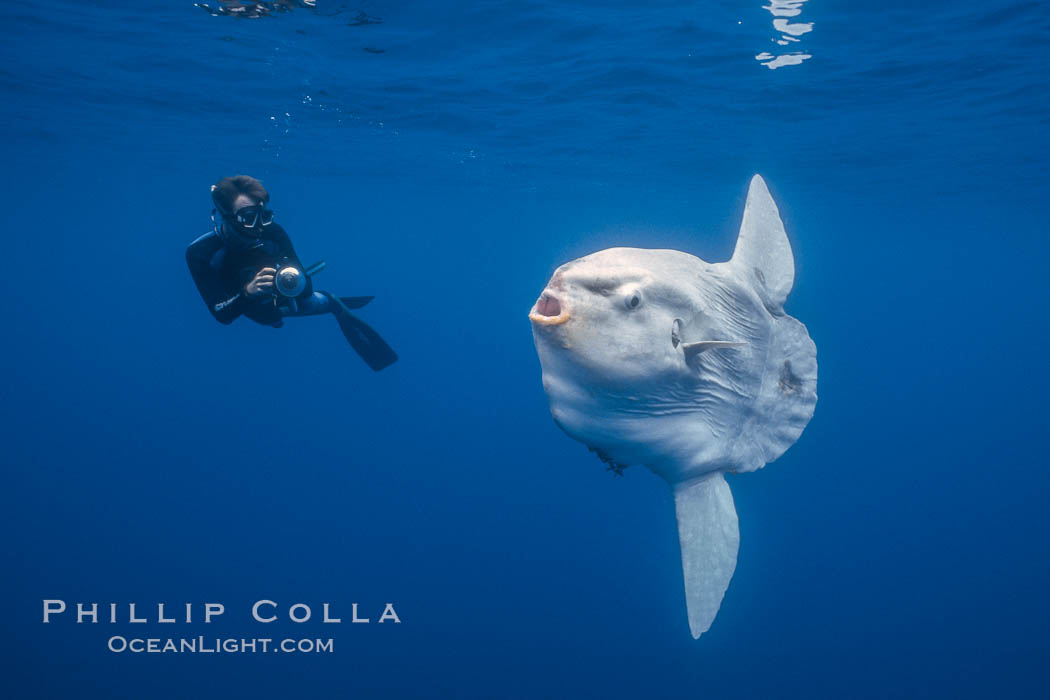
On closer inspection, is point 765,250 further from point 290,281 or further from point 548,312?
point 290,281

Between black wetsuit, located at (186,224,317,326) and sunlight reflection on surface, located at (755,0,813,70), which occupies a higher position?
sunlight reflection on surface, located at (755,0,813,70)

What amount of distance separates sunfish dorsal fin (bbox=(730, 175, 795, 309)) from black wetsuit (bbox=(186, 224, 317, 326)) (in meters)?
3.82

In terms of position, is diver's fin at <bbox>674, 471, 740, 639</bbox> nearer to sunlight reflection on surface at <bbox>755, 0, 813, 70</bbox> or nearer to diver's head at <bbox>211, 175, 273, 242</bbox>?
diver's head at <bbox>211, 175, 273, 242</bbox>

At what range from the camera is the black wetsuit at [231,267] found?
555 cm

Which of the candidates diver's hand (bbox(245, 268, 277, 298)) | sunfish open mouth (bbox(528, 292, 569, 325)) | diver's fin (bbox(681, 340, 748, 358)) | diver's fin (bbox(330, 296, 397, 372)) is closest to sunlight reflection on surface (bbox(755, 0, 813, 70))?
diver's fin (bbox(330, 296, 397, 372))

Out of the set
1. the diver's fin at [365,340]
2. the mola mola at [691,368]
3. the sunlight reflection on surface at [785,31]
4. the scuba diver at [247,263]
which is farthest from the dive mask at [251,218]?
the sunlight reflection on surface at [785,31]

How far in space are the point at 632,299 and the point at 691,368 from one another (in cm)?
59

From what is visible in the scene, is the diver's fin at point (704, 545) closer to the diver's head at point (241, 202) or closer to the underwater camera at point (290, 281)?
the underwater camera at point (290, 281)

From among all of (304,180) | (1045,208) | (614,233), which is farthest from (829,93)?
(614,233)

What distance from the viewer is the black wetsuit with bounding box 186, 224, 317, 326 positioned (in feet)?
18.2

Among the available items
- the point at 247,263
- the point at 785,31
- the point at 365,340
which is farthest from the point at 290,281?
the point at 785,31

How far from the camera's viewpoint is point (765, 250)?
3662 mm

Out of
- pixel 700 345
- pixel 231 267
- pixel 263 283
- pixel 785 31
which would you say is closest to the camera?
pixel 700 345

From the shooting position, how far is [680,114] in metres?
14.0
